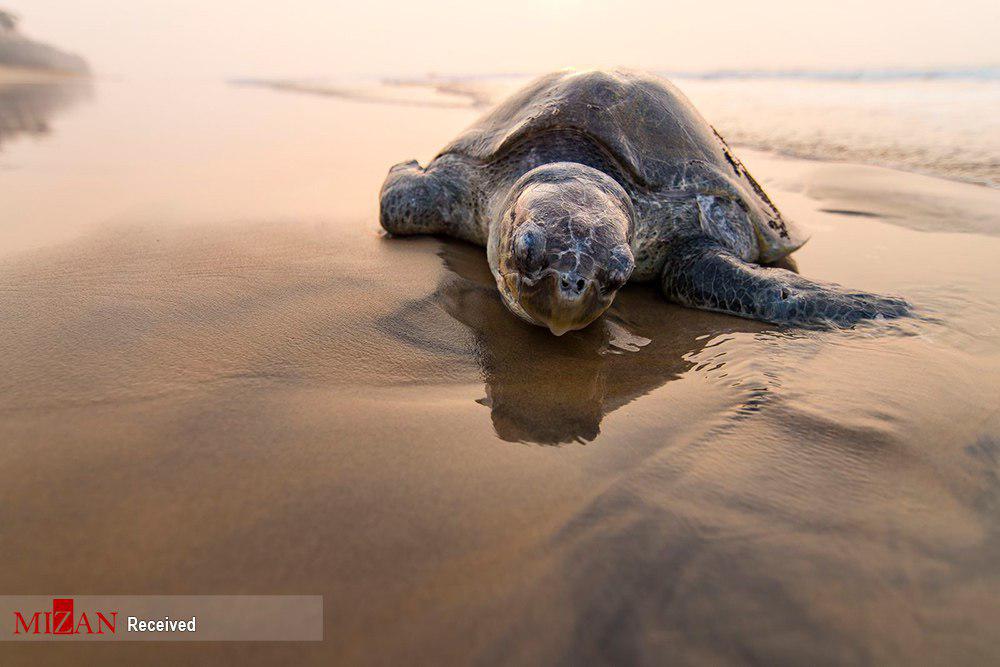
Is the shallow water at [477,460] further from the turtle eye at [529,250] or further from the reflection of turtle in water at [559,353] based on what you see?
the turtle eye at [529,250]

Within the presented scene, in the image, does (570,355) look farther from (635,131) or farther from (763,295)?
(635,131)

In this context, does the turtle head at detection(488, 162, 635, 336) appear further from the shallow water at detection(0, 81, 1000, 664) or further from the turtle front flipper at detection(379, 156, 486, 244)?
the turtle front flipper at detection(379, 156, 486, 244)

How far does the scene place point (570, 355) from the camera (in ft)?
7.73

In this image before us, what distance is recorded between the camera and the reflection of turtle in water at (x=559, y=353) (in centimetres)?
191

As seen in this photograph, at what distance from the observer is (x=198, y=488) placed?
142 cm

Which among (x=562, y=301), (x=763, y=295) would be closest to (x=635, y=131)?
(x=763, y=295)

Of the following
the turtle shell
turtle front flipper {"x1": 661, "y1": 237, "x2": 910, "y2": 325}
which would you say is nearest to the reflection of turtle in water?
turtle front flipper {"x1": 661, "y1": 237, "x2": 910, "y2": 325}

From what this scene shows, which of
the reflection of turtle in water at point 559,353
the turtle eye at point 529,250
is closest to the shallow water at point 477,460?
the reflection of turtle in water at point 559,353

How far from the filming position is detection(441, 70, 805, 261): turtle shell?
3.41 m

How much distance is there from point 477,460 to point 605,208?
4.94 ft

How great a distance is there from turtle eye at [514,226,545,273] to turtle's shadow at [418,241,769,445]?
0.33 metres

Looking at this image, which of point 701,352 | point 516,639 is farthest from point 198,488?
point 701,352

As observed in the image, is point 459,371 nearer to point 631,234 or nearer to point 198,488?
point 198,488

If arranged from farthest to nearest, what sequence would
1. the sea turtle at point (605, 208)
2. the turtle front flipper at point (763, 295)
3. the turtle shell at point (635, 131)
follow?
the turtle shell at point (635, 131)
the turtle front flipper at point (763, 295)
the sea turtle at point (605, 208)
